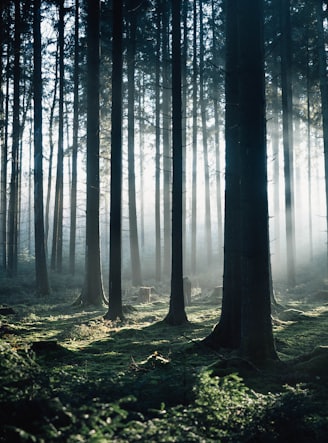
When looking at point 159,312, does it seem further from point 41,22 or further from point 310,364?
point 41,22

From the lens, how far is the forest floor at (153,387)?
11.8ft

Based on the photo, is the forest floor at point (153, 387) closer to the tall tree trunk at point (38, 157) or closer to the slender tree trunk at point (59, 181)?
the tall tree trunk at point (38, 157)

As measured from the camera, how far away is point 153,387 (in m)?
5.17

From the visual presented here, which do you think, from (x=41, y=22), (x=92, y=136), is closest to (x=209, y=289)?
(x=92, y=136)

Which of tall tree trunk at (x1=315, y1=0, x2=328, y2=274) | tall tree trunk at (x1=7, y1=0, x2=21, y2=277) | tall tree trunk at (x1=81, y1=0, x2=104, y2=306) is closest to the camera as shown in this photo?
tall tree trunk at (x1=81, y1=0, x2=104, y2=306)

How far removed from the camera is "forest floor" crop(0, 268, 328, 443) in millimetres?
3586

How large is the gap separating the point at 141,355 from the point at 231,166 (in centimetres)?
447

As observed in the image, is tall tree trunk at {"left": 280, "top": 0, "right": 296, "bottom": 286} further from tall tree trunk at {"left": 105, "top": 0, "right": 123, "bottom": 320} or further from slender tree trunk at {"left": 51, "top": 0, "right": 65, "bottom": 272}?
slender tree trunk at {"left": 51, "top": 0, "right": 65, "bottom": 272}

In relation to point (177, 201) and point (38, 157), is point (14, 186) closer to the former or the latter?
point (38, 157)

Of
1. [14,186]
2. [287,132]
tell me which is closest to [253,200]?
[287,132]

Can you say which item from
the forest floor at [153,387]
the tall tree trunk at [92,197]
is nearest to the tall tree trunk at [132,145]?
the tall tree trunk at [92,197]

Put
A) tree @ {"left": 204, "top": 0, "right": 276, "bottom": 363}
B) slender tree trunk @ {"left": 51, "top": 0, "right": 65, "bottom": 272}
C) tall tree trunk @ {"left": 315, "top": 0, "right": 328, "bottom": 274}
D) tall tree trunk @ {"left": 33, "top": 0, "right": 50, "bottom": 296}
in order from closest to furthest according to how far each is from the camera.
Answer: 1. tree @ {"left": 204, "top": 0, "right": 276, "bottom": 363}
2. tall tree trunk @ {"left": 33, "top": 0, "right": 50, "bottom": 296}
3. tall tree trunk @ {"left": 315, "top": 0, "right": 328, "bottom": 274}
4. slender tree trunk @ {"left": 51, "top": 0, "right": 65, "bottom": 272}

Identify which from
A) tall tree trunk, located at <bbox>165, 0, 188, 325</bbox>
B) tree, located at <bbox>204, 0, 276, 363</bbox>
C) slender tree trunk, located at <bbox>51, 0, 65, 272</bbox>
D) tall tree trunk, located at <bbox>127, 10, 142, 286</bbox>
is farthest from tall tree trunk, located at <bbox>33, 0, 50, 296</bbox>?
tree, located at <bbox>204, 0, 276, 363</bbox>

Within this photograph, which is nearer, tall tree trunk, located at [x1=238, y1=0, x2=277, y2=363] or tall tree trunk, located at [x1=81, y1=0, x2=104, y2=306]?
tall tree trunk, located at [x1=238, y1=0, x2=277, y2=363]
